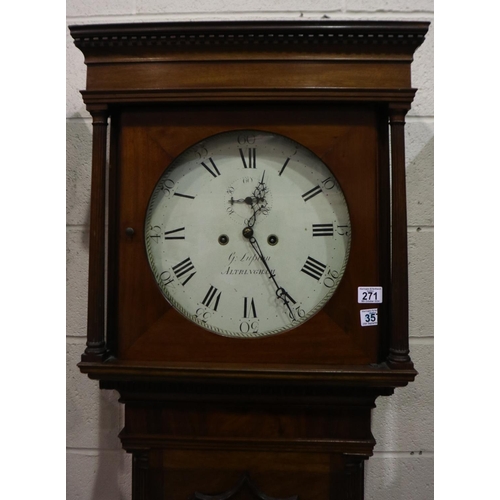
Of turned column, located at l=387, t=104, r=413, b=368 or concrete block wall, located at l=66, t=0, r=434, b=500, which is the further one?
concrete block wall, located at l=66, t=0, r=434, b=500

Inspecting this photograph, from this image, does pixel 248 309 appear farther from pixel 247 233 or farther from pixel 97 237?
pixel 97 237

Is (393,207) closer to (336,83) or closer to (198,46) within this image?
(336,83)

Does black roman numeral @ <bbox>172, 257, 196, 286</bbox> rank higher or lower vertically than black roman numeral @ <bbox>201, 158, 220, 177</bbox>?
lower

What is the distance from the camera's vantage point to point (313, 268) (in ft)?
2.20

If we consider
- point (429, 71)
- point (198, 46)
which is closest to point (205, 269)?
point (198, 46)

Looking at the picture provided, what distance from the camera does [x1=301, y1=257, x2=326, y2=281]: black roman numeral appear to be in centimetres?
67

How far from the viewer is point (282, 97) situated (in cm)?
65

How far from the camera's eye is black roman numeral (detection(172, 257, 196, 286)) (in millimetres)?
681

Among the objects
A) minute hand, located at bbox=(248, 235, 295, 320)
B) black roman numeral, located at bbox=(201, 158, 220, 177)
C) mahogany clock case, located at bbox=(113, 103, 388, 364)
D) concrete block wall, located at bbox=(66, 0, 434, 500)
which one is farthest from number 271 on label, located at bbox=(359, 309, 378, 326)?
black roman numeral, located at bbox=(201, 158, 220, 177)

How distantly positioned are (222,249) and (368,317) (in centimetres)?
27

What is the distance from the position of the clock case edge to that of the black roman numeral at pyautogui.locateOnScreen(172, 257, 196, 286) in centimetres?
13

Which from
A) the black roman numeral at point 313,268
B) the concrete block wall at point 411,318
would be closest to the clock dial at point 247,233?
the black roman numeral at point 313,268

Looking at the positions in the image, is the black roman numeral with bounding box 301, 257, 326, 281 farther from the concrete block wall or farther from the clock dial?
the concrete block wall

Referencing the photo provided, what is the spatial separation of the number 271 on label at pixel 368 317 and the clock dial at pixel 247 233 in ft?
0.22
